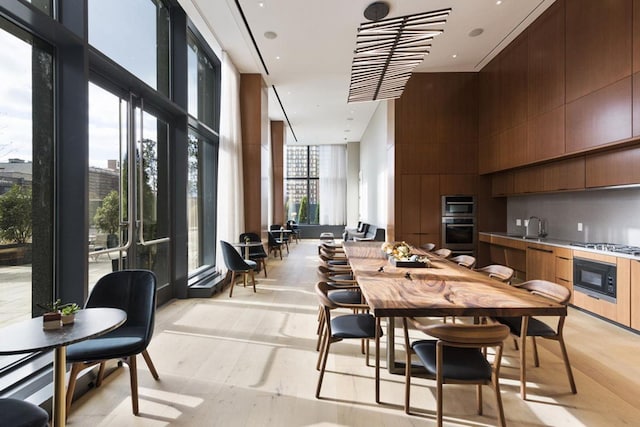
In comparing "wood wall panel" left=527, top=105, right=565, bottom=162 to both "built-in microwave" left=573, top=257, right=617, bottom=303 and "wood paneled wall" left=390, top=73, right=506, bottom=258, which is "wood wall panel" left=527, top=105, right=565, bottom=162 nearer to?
"built-in microwave" left=573, top=257, right=617, bottom=303

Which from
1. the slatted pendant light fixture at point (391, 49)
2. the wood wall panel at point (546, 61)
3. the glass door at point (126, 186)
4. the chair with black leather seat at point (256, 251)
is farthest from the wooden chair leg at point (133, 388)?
the wood wall panel at point (546, 61)

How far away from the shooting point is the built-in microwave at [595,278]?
151 inches

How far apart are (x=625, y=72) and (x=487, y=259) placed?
4.15m

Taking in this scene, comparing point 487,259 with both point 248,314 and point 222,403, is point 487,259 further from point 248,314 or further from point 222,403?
point 222,403

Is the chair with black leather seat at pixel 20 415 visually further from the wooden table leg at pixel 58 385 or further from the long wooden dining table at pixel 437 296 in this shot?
the long wooden dining table at pixel 437 296

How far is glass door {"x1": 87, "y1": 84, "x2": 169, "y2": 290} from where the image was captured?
339cm

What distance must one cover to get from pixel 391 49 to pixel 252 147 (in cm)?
423

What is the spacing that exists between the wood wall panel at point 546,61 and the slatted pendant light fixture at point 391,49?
6.09ft

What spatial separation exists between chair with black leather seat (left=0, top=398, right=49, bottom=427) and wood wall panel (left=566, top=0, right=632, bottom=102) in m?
5.35

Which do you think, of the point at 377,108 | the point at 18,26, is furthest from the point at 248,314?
the point at 377,108

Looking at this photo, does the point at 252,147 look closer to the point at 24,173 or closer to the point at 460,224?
the point at 460,224

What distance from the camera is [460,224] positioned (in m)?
7.03

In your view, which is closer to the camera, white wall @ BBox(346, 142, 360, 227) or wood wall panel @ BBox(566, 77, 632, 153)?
wood wall panel @ BBox(566, 77, 632, 153)

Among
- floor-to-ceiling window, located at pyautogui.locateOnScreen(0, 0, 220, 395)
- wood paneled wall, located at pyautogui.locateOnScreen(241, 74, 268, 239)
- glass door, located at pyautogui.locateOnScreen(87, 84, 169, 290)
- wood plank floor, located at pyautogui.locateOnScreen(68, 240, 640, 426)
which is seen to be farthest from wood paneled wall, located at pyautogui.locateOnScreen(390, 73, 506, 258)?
glass door, located at pyautogui.locateOnScreen(87, 84, 169, 290)
